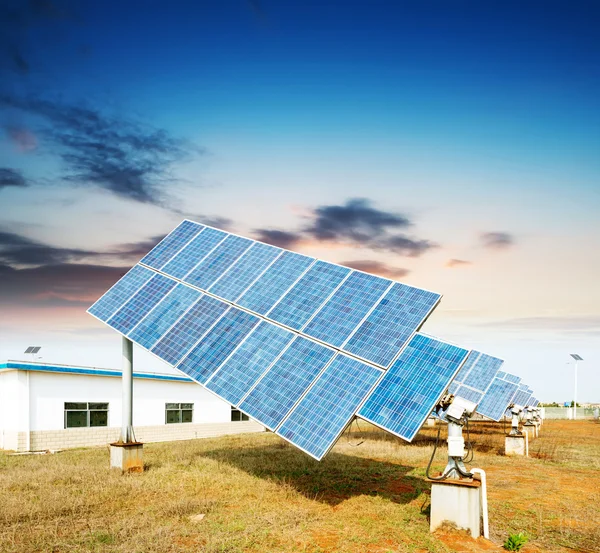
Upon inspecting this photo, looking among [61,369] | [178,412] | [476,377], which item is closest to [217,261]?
[61,369]

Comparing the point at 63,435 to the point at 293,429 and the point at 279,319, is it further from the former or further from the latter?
the point at 293,429

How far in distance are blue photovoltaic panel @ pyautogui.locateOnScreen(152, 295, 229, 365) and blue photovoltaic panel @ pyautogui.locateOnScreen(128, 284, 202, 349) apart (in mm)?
301

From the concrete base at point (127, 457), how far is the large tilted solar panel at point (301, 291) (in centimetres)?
404

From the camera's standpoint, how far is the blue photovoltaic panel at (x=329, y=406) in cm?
1252

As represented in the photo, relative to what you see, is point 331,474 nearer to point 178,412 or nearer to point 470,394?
point 178,412

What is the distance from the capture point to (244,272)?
731 inches

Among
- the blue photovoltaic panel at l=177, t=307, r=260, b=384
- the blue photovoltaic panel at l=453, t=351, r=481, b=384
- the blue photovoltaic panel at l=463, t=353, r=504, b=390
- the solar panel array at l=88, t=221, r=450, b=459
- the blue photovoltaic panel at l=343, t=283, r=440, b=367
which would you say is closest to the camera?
the solar panel array at l=88, t=221, r=450, b=459

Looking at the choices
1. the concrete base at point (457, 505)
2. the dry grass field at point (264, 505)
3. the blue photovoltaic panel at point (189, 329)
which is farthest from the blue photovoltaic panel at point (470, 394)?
the concrete base at point (457, 505)

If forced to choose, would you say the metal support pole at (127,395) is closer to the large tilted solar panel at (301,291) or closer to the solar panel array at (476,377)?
the large tilted solar panel at (301,291)

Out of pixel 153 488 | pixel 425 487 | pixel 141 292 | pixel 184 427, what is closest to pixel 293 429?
pixel 153 488

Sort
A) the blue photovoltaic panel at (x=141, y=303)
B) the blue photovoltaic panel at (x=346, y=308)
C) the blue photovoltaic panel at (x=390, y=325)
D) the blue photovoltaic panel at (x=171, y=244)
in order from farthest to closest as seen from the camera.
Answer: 1. the blue photovoltaic panel at (x=171, y=244)
2. the blue photovoltaic panel at (x=141, y=303)
3. the blue photovoltaic panel at (x=346, y=308)
4. the blue photovoltaic panel at (x=390, y=325)

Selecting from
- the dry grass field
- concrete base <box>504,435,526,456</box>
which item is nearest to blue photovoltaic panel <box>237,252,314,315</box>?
the dry grass field

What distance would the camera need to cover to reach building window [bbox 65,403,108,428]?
29.0 meters

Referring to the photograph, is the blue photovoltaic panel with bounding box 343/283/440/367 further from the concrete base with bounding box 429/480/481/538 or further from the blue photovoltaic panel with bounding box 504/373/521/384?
the blue photovoltaic panel with bounding box 504/373/521/384
